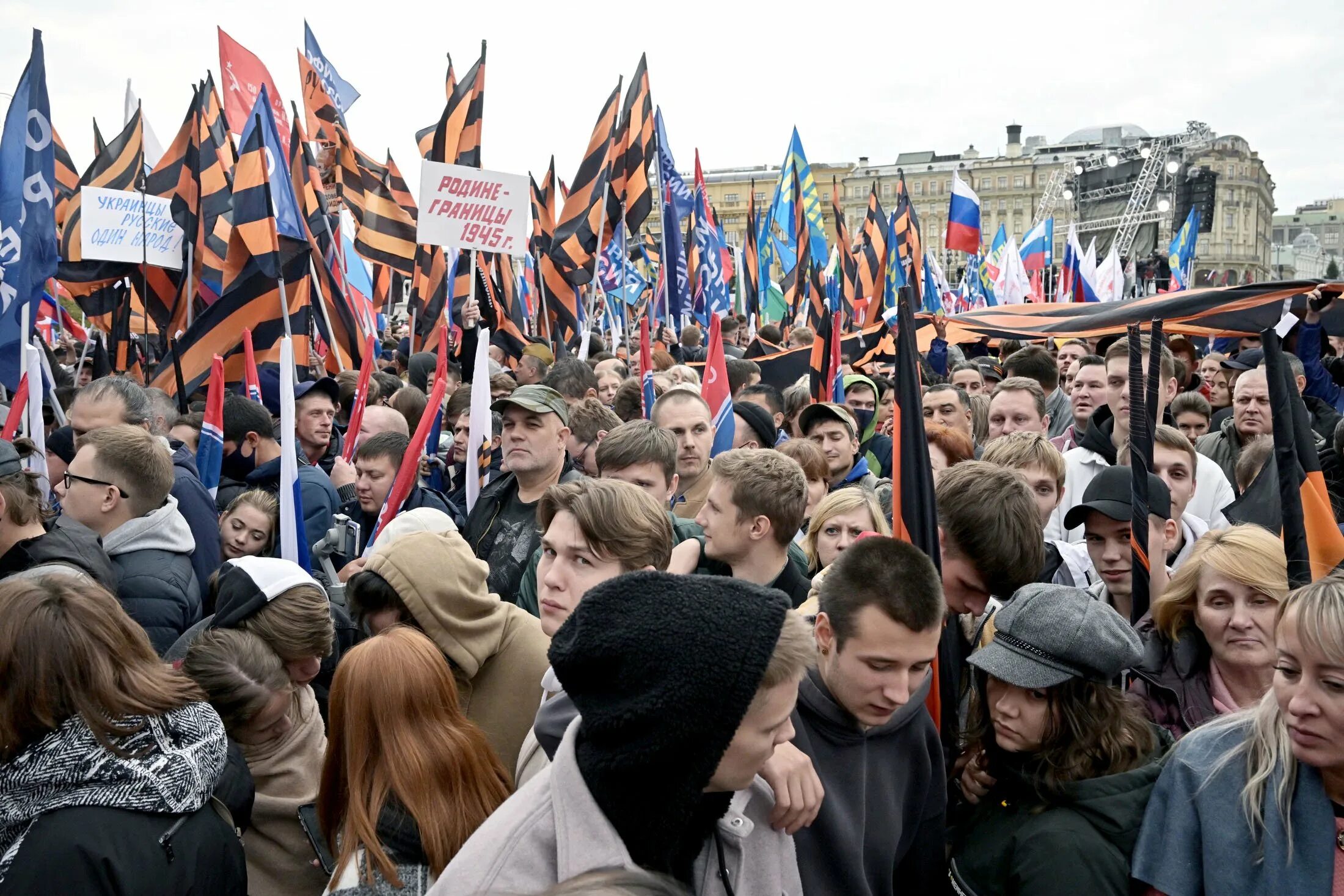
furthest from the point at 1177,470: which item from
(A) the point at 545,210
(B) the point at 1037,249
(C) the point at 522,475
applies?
(B) the point at 1037,249

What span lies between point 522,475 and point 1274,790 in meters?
3.27

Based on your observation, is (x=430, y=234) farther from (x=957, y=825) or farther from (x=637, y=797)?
(x=637, y=797)

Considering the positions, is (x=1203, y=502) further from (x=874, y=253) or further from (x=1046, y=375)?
(x=874, y=253)

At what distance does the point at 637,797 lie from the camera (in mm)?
1730

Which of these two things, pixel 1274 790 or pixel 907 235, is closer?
pixel 1274 790

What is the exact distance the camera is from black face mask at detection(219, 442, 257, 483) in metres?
5.81

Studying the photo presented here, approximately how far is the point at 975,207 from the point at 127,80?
34.7ft

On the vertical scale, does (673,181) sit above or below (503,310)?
above

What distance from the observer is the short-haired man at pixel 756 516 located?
3.73 m

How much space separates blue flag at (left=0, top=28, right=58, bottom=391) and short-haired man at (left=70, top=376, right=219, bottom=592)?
2.38 ft

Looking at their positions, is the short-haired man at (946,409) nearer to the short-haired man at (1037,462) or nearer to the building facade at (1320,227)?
the short-haired man at (1037,462)

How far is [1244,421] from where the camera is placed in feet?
20.8

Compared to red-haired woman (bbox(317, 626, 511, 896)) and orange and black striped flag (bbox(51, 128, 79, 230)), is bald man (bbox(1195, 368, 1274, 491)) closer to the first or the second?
red-haired woman (bbox(317, 626, 511, 896))

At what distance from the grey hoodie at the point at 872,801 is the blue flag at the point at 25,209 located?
512 cm
